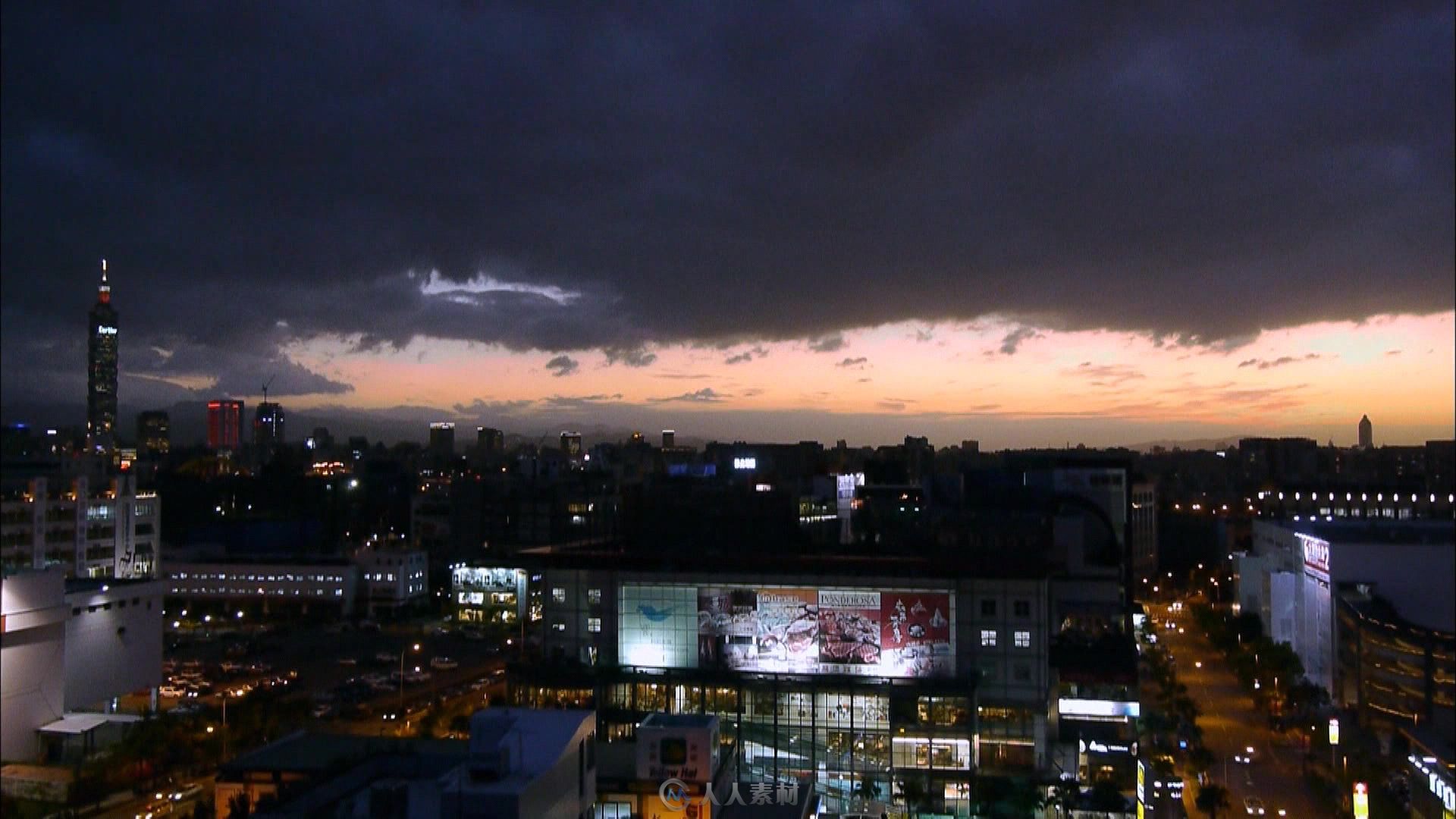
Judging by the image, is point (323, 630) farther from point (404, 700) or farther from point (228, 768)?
point (228, 768)

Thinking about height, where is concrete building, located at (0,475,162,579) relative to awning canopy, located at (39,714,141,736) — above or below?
above

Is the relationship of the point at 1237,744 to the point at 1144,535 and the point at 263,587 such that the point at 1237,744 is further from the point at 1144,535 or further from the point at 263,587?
the point at 263,587

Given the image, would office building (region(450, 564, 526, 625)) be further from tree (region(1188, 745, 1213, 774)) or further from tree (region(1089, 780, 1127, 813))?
tree (region(1089, 780, 1127, 813))

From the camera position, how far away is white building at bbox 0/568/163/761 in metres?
7.30

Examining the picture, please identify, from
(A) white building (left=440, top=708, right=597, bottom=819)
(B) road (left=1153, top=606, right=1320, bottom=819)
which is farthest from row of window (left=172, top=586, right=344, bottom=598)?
(A) white building (left=440, top=708, right=597, bottom=819)

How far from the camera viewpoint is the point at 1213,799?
22.3ft

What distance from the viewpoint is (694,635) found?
943 cm

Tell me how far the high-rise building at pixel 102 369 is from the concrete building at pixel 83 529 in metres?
1.88

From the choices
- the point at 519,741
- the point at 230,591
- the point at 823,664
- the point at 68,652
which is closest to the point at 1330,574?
the point at 823,664

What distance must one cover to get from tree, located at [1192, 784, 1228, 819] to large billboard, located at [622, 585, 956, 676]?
232 cm

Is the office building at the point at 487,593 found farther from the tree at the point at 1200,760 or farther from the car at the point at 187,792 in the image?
the tree at the point at 1200,760

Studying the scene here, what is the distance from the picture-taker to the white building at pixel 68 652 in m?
7.30

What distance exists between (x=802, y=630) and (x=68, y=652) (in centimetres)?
620

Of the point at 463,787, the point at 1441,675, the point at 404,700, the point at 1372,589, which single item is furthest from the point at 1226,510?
the point at 463,787
